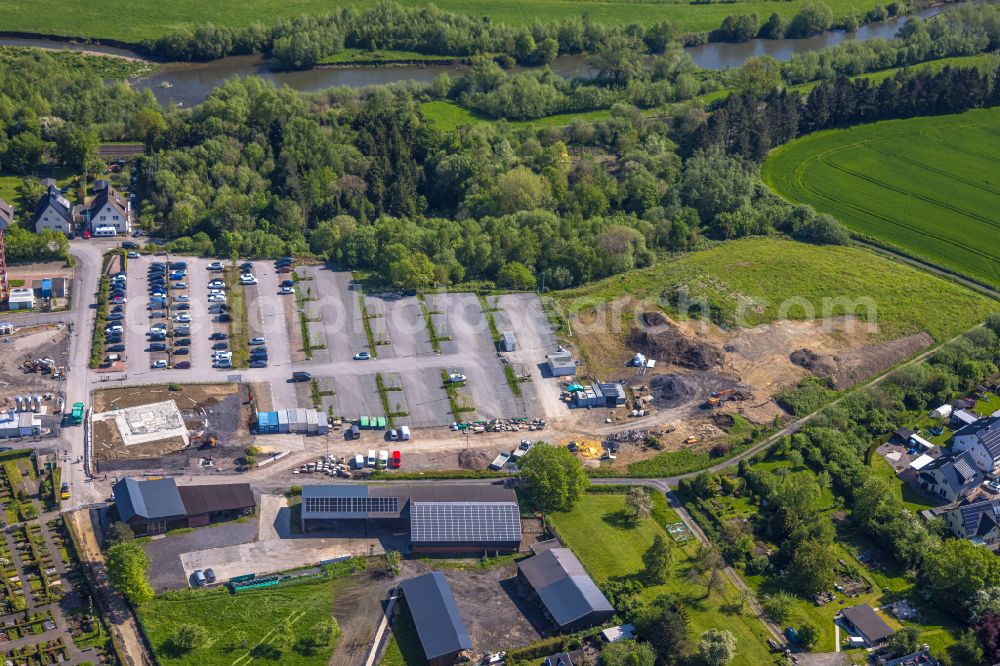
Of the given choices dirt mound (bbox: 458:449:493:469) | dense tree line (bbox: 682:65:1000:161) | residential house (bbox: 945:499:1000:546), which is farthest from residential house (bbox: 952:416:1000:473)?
dense tree line (bbox: 682:65:1000:161)

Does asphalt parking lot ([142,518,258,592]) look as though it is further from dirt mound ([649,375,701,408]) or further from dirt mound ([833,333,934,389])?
dirt mound ([833,333,934,389])

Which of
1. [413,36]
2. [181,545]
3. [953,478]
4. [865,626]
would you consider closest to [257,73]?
[413,36]

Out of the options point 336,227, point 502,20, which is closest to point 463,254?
point 336,227

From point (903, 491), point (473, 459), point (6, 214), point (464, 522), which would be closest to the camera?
point (464, 522)

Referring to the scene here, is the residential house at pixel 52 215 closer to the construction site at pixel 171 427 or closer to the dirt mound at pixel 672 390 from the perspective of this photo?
the construction site at pixel 171 427

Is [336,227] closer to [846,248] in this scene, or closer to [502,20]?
[846,248]

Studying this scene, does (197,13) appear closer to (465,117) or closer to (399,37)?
(399,37)

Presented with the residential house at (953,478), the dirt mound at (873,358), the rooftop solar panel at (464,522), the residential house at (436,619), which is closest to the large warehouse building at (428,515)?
the rooftop solar panel at (464,522)
